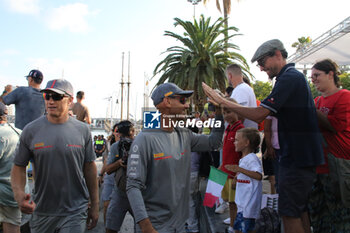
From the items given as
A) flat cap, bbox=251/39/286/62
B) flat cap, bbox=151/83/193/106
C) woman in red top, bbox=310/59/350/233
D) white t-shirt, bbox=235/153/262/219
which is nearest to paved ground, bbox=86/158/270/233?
white t-shirt, bbox=235/153/262/219

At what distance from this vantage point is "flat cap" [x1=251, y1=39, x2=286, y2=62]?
280 cm

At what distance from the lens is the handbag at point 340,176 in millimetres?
2760

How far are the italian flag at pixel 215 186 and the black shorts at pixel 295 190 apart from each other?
0.92m

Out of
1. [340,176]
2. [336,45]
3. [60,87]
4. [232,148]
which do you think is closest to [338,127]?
[340,176]

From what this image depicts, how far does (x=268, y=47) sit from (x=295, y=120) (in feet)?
2.64

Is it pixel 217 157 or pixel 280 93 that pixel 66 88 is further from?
pixel 217 157

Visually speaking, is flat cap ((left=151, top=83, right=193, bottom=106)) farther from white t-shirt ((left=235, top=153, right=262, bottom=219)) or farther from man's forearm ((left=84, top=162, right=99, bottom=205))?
white t-shirt ((left=235, top=153, right=262, bottom=219))

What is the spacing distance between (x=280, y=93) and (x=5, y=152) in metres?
3.48

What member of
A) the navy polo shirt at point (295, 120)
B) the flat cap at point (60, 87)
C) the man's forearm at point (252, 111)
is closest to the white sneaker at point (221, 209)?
the navy polo shirt at point (295, 120)

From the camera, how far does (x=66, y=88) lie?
2859mm

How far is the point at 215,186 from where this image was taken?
11.3ft

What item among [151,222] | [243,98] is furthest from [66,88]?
[243,98]

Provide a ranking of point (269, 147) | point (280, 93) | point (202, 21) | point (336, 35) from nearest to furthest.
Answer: point (280, 93)
point (269, 147)
point (336, 35)
point (202, 21)

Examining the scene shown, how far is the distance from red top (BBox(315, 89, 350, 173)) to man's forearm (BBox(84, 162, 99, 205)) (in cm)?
244
